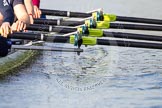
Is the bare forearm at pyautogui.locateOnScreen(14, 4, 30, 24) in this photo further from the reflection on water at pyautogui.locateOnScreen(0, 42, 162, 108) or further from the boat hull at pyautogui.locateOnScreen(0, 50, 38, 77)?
the boat hull at pyautogui.locateOnScreen(0, 50, 38, 77)

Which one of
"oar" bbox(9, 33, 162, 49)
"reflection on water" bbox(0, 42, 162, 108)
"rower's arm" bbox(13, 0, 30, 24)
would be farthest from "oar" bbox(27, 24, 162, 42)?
"reflection on water" bbox(0, 42, 162, 108)

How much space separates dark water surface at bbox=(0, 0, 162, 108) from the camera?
9914 millimetres

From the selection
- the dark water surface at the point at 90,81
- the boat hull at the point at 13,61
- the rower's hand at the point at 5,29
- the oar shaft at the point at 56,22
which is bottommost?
the dark water surface at the point at 90,81

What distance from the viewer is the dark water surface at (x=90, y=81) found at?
9914mm

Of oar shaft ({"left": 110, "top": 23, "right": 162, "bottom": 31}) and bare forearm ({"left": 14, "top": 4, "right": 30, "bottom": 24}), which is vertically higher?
bare forearm ({"left": 14, "top": 4, "right": 30, "bottom": 24})

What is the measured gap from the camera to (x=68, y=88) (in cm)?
1123

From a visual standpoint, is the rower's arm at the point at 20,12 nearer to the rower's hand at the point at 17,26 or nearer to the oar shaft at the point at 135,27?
the rower's hand at the point at 17,26

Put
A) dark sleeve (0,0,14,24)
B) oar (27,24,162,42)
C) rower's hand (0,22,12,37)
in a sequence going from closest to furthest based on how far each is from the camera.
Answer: rower's hand (0,22,12,37) < dark sleeve (0,0,14,24) < oar (27,24,162,42)

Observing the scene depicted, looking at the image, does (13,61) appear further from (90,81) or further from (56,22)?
(56,22)

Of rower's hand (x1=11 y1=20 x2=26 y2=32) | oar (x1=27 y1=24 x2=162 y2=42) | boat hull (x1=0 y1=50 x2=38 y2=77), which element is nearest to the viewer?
rower's hand (x1=11 y1=20 x2=26 y2=32)

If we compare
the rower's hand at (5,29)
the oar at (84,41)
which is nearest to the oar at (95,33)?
the oar at (84,41)

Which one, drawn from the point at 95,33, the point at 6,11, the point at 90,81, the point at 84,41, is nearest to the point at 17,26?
the point at 6,11

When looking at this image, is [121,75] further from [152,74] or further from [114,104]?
[114,104]

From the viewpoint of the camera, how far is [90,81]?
39.3 ft
